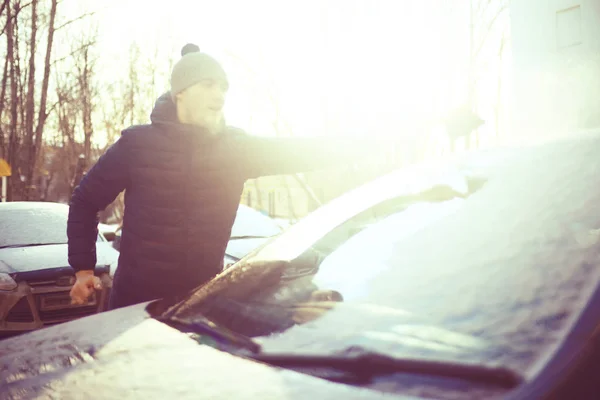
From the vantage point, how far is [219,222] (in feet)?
7.75

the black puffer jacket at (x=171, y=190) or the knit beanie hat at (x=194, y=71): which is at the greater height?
the knit beanie hat at (x=194, y=71)

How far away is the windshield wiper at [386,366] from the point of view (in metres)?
0.91

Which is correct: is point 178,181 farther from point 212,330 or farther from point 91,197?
point 212,330

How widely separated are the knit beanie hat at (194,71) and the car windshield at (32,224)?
12.2 ft

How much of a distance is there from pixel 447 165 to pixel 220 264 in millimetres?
1113

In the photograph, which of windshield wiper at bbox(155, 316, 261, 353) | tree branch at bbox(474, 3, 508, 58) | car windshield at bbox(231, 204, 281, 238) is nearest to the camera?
windshield wiper at bbox(155, 316, 261, 353)

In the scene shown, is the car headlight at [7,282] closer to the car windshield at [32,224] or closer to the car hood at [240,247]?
the car windshield at [32,224]

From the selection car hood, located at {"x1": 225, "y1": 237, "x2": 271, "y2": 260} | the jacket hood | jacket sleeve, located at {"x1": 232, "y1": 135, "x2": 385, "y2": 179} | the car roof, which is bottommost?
car hood, located at {"x1": 225, "y1": 237, "x2": 271, "y2": 260}

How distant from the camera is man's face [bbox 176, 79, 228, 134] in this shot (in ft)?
7.63

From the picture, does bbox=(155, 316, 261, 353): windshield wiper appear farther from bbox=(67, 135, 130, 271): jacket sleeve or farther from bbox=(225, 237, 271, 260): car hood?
bbox=(225, 237, 271, 260): car hood

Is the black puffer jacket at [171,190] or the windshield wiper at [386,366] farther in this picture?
the black puffer jacket at [171,190]

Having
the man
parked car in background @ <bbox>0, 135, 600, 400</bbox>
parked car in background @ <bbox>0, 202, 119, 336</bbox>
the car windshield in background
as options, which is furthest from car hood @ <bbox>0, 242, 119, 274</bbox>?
parked car in background @ <bbox>0, 135, 600, 400</bbox>

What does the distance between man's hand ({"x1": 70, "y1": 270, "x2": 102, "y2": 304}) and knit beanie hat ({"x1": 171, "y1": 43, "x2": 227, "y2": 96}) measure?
2.73 ft

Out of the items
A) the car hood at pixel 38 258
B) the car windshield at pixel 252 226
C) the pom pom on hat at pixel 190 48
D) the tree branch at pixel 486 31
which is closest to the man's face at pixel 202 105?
the pom pom on hat at pixel 190 48
